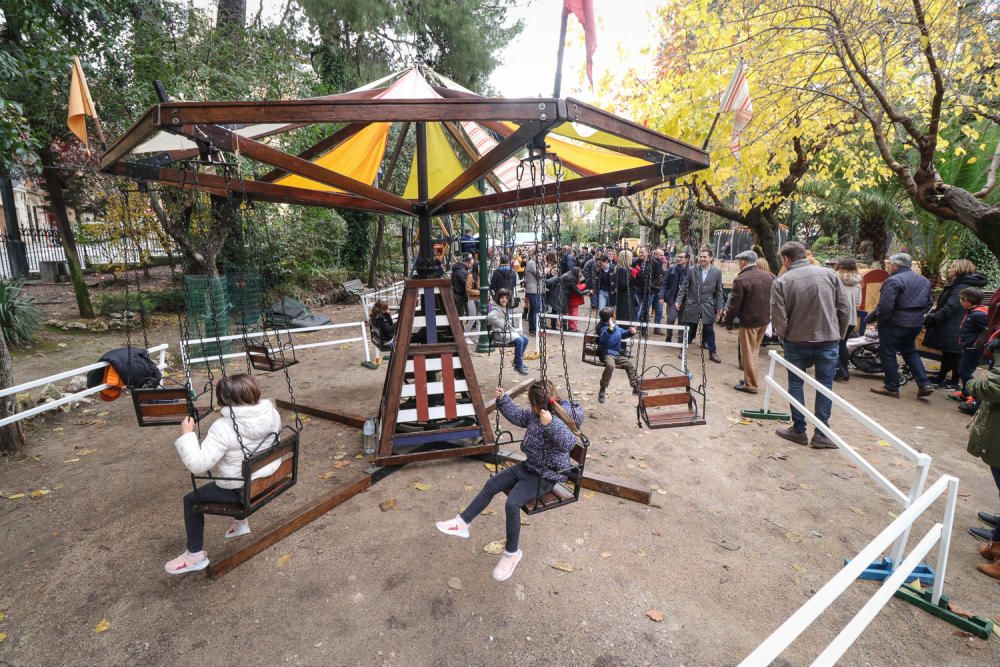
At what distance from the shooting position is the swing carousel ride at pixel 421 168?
104 inches

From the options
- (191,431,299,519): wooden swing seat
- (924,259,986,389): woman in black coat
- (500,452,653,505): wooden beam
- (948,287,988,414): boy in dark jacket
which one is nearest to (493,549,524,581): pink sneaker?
(500,452,653,505): wooden beam

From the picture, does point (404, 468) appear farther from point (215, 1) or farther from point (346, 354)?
point (215, 1)

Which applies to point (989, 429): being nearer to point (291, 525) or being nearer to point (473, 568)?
point (473, 568)

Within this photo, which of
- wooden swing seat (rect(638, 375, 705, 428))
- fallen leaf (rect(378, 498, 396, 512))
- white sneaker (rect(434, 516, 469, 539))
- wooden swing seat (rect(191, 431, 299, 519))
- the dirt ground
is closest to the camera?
the dirt ground

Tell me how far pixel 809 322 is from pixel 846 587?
3.91m

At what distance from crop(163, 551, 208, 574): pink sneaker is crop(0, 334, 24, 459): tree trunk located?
11.6ft

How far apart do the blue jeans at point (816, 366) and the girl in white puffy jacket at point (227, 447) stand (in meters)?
5.63

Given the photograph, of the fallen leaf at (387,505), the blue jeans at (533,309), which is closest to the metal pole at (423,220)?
the fallen leaf at (387,505)

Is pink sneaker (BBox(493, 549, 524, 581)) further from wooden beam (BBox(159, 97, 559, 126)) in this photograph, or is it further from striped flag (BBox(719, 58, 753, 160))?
striped flag (BBox(719, 58, 753, 160))

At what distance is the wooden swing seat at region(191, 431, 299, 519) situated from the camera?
303 centimetres

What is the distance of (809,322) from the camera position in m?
5.45

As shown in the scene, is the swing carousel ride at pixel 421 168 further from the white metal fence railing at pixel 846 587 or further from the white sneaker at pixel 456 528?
the white metal fence railing at pixel 846 587

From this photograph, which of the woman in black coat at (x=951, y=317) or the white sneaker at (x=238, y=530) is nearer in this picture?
Answer: the white sneaker at (x=238, y=530)

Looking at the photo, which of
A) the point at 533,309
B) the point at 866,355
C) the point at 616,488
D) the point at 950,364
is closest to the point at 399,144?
the point at 616,488
